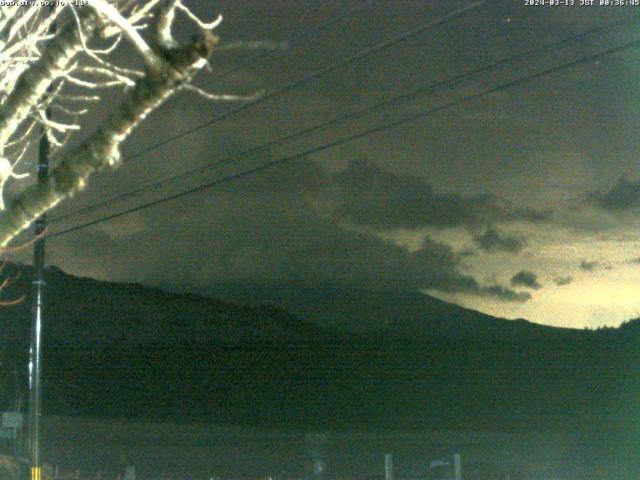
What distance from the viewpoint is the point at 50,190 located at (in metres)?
5.32

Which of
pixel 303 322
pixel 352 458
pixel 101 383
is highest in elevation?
pixel 303 322

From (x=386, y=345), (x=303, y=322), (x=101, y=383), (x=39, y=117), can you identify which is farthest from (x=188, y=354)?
(x=39, y=117)

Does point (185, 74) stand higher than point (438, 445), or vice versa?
point (185, 74)

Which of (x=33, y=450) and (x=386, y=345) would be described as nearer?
(x=33, y=450)

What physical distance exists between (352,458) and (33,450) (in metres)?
Answer: 27.1

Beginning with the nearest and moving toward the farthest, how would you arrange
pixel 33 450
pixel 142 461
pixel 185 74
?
pixel 185 74, pixel 33 450, pixel 142 461

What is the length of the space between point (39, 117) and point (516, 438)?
143 ft

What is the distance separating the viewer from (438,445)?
161 feet

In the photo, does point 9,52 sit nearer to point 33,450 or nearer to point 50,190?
point 50,190

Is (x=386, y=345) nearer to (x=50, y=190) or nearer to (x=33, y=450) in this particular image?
(x=33, y=450)

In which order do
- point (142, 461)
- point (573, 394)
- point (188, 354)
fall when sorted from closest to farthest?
point (142, 461), point (573, 394), point (188, 354)

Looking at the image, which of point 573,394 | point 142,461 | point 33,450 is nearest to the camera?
point 33,450

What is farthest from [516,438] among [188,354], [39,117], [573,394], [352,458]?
[39,117]

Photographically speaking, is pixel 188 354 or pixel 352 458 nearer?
pixel 352 458
